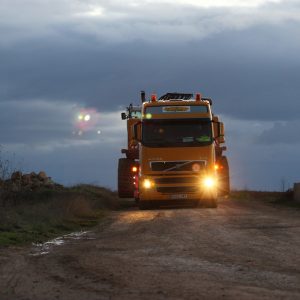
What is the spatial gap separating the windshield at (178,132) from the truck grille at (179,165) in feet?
2.29

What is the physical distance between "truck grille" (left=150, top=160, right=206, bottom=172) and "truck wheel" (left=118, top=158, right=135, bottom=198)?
4.43m

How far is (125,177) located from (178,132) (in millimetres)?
5524

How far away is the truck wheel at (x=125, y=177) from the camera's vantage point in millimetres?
31219

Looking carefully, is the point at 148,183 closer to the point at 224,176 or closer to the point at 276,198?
the point at 224,176

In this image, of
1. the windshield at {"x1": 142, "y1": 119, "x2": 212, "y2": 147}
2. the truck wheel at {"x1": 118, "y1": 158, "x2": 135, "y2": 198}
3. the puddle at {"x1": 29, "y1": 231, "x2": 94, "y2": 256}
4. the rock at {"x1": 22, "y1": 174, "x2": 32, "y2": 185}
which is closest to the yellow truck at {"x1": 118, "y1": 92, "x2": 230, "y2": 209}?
the windshield at {"x1": 142, "y1": 119, "x2": 212, "y2": 147}

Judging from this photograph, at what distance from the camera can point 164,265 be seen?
11.3 meters

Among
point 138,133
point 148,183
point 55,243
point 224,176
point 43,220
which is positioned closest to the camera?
point 55,243

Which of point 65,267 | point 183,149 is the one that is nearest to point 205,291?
point 65,267

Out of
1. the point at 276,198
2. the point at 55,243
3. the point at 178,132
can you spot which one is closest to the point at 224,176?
the point at 178,132

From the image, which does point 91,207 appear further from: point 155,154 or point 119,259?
point 119,259

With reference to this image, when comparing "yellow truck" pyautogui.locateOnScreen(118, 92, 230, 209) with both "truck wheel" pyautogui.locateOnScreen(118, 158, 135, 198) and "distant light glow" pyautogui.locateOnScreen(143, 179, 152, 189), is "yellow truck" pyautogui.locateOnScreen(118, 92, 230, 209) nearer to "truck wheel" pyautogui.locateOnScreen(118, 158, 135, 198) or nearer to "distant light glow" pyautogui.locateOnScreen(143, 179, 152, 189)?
"distant light glow" pyautogui.locateOnScreen(143, 179, 152, 189)

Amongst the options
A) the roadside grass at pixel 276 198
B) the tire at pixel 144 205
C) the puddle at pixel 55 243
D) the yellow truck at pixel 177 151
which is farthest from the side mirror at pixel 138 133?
the roadside grass at pixel 276 198

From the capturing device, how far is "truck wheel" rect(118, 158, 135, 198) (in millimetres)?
31219

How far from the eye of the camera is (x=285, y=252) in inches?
507
